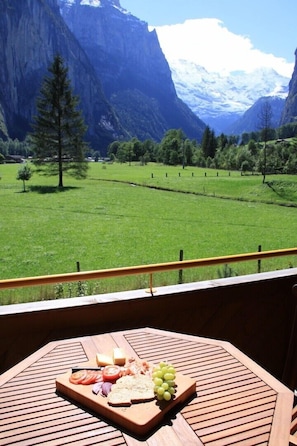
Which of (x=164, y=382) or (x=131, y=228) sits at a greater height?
(x=164, y=382)

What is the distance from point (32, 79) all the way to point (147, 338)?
174921mm

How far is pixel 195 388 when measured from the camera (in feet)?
7.51

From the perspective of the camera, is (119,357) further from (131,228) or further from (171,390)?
(131,228)

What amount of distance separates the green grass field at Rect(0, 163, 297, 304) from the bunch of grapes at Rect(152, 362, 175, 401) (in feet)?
11.4

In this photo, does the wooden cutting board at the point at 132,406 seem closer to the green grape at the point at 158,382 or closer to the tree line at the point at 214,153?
the green grape at the point at 158,382

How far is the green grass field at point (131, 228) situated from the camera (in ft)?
39.4

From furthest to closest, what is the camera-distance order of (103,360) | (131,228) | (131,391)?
(131,228), (103,360), (131,391)

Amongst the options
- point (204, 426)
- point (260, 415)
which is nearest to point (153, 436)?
point (204, 426)

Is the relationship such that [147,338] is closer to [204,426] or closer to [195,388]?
[195,388]

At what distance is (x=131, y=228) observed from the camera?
758 inches

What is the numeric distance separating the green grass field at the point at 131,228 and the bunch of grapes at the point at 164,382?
3467 millimetres

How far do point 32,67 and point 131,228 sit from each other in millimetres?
163681

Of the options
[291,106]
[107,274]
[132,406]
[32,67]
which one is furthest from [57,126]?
[291,106]

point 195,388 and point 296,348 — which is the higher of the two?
point 195,388
